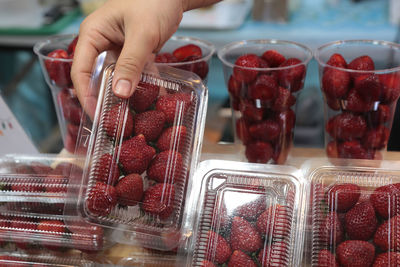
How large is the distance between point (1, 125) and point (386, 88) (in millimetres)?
936

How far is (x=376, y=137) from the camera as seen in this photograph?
3.74 feet

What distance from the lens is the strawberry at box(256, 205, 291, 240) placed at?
85 cm

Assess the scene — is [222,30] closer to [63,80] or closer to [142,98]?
[63,80]

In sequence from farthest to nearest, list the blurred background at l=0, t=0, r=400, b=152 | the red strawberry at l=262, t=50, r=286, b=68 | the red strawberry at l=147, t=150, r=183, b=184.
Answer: the blurred background at l=0, t=0, r=400, b=152, the red strawberry at l=262, t=50, r=286, b=68, the red strawberry at l=147, t=150, r=183, b=184

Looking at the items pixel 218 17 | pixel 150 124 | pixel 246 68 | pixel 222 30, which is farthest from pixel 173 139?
pixel 218 17

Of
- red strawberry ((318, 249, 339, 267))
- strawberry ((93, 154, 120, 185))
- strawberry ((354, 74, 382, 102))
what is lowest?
red strawberry ((318, 249, 339, 267))

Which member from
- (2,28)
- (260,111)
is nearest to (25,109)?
(2,28)

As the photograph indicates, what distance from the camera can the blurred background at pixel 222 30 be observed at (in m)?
2.51

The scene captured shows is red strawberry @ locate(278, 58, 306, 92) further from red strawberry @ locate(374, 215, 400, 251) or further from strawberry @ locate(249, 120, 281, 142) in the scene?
red strawberry @ locate(374, 215, 400, 251)

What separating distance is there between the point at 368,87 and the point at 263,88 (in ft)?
0.80

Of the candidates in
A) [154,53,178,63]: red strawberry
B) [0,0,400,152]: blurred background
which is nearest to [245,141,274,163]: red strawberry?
[154,53,178,63]: red strawberry

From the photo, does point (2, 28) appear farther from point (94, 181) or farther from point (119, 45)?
point (94, 181)

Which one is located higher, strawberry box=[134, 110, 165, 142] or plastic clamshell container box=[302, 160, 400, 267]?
strawberry box=[134, 110, 165, 142]

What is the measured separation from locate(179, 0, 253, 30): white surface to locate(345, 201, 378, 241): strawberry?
77.1 inches
